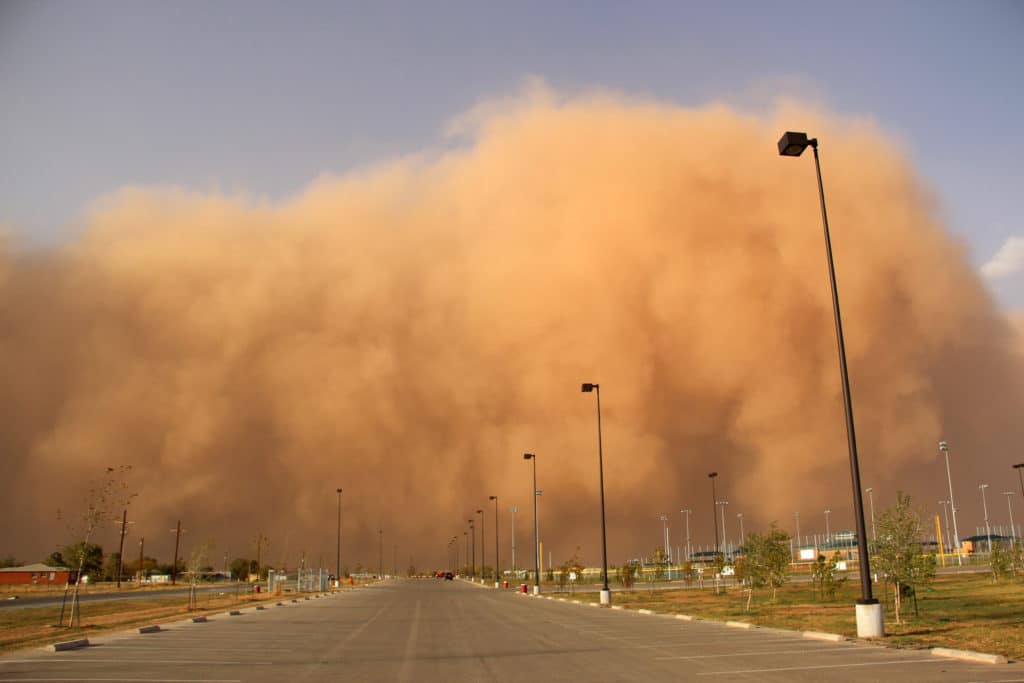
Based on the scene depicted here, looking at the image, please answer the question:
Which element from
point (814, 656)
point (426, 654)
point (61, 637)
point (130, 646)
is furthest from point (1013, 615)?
point (61, 637)

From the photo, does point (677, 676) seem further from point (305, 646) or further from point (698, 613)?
point (698, 613)

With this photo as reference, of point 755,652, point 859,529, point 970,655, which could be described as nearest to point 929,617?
point 859,529

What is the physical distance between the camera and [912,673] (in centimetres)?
973

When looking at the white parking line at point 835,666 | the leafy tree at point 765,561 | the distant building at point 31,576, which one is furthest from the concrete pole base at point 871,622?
the distant building at point 31,576

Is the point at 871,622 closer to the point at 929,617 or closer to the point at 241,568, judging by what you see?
the point at 929,617

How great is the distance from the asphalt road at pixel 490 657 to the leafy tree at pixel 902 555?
294 centimetres

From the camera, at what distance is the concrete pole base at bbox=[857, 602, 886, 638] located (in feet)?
46.5

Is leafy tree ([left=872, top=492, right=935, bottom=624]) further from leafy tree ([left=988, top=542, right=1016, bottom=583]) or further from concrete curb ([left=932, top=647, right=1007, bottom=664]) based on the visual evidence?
leafy tree ([left=988, top=542, right=1016, bottom=583])

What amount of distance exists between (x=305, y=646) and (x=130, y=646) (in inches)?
129

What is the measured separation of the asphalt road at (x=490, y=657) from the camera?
10102mm

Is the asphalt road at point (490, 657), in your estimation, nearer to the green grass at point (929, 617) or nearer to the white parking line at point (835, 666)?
the white parking line at point (835, 666)

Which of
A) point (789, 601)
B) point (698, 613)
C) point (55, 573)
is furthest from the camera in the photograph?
point (55, 573)

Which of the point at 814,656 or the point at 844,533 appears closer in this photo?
the point at 814,656

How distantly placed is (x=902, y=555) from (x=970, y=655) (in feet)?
22.2
